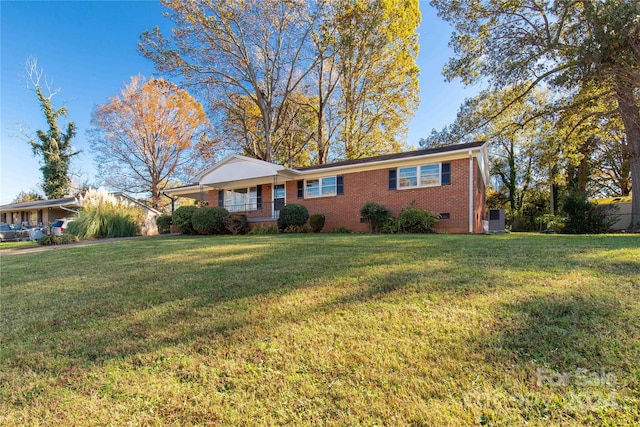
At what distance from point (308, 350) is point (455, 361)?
941 millimetres

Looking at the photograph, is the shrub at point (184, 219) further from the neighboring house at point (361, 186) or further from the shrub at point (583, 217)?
the shrub at point (583, 217)

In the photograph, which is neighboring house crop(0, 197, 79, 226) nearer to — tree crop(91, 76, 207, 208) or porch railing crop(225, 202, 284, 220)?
tree crop(91, 76, 207, 208)

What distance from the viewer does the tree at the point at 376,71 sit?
19.3m

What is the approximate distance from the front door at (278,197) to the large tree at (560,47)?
1024 centimetres

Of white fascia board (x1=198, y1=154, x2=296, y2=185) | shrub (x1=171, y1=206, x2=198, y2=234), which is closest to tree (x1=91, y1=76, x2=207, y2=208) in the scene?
white fascia board (x1=198, y1=154, x2=296, y2=185)

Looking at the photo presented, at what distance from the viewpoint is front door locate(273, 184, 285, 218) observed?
656 inches

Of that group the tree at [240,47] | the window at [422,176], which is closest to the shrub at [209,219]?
the tree at [240,47]

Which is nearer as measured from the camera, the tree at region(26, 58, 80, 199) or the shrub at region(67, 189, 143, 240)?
the shrub at region(67, 189, 143, 240)

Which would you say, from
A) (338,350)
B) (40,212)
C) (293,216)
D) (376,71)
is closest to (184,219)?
(293,216)

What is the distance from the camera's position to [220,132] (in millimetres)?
23984

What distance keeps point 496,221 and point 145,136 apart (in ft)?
94.9

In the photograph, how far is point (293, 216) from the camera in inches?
536

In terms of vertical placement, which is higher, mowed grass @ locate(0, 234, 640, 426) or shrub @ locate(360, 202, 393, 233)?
shrub @ locate(360, 202, 393, 233)

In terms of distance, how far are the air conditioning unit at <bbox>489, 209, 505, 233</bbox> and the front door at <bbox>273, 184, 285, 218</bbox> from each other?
12.4 meters
